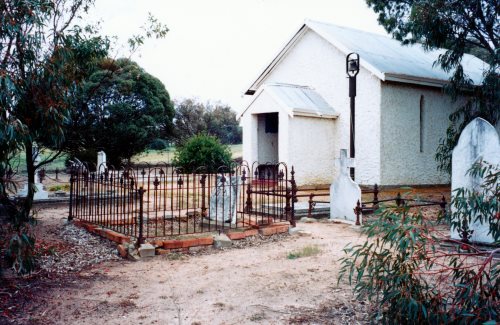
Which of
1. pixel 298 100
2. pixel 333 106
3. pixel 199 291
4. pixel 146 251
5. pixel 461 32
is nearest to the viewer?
pixel 199 291

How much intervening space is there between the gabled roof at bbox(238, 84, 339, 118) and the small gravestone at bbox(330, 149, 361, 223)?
704 cm

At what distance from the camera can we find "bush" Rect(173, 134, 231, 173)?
2156 cm

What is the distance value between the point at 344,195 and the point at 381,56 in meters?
11.3

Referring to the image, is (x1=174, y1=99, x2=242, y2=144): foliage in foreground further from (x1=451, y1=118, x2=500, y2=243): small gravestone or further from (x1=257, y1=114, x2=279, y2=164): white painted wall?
(x1=451, y1=118, x2=500, y2=243): small gravestone

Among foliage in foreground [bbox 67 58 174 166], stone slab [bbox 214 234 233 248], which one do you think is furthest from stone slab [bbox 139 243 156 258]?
foliage in foreground [bbox 67 58 174 166]

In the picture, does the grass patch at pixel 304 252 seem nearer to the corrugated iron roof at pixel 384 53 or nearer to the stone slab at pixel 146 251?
the stone slab at pixel 146 251

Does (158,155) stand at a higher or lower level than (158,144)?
lower

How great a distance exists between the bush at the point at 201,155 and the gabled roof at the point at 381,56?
4018 mm

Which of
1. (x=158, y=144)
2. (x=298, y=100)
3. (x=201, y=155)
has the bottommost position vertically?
(x=201, y=155)

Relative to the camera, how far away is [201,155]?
21531 millimetres

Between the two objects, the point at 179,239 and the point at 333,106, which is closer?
the point at 179,239

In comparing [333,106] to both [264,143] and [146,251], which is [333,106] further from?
[146,251]

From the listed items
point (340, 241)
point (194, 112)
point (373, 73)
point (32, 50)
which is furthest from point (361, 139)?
point (194, 112)

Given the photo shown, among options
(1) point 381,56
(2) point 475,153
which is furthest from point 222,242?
(1) point 381,56
